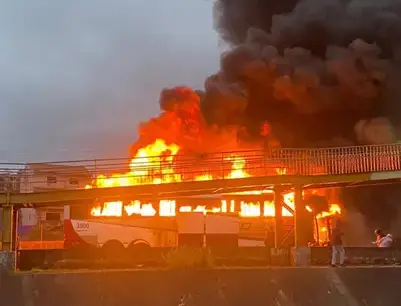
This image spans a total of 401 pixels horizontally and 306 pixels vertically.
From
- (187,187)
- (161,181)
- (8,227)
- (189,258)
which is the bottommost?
(189,258)

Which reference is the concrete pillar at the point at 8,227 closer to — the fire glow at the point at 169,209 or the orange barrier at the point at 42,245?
the fire glow at the point at 169,209

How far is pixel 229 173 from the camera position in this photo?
30891mm

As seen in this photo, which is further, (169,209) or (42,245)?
(42,245)

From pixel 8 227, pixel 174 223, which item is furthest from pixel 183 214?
pixel 8 227

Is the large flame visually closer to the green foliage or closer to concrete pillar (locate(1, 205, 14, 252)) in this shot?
concrete pillar (locate(1, 205, 14, 252))

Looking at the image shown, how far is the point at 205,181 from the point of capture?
26.5m

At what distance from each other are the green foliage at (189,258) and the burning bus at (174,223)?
230 inches

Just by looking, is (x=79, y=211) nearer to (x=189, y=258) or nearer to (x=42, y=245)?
(x=42, y=245)

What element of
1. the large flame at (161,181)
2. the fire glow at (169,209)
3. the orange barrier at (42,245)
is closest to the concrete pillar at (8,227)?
the large flame at (161,181)

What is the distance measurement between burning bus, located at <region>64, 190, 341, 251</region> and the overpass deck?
1.37 m

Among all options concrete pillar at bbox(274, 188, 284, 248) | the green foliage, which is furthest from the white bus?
the green foliage

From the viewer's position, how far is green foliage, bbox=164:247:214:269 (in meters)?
21.9

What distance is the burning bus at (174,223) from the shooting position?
2917 cm

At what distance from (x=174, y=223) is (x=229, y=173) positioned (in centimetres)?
418
